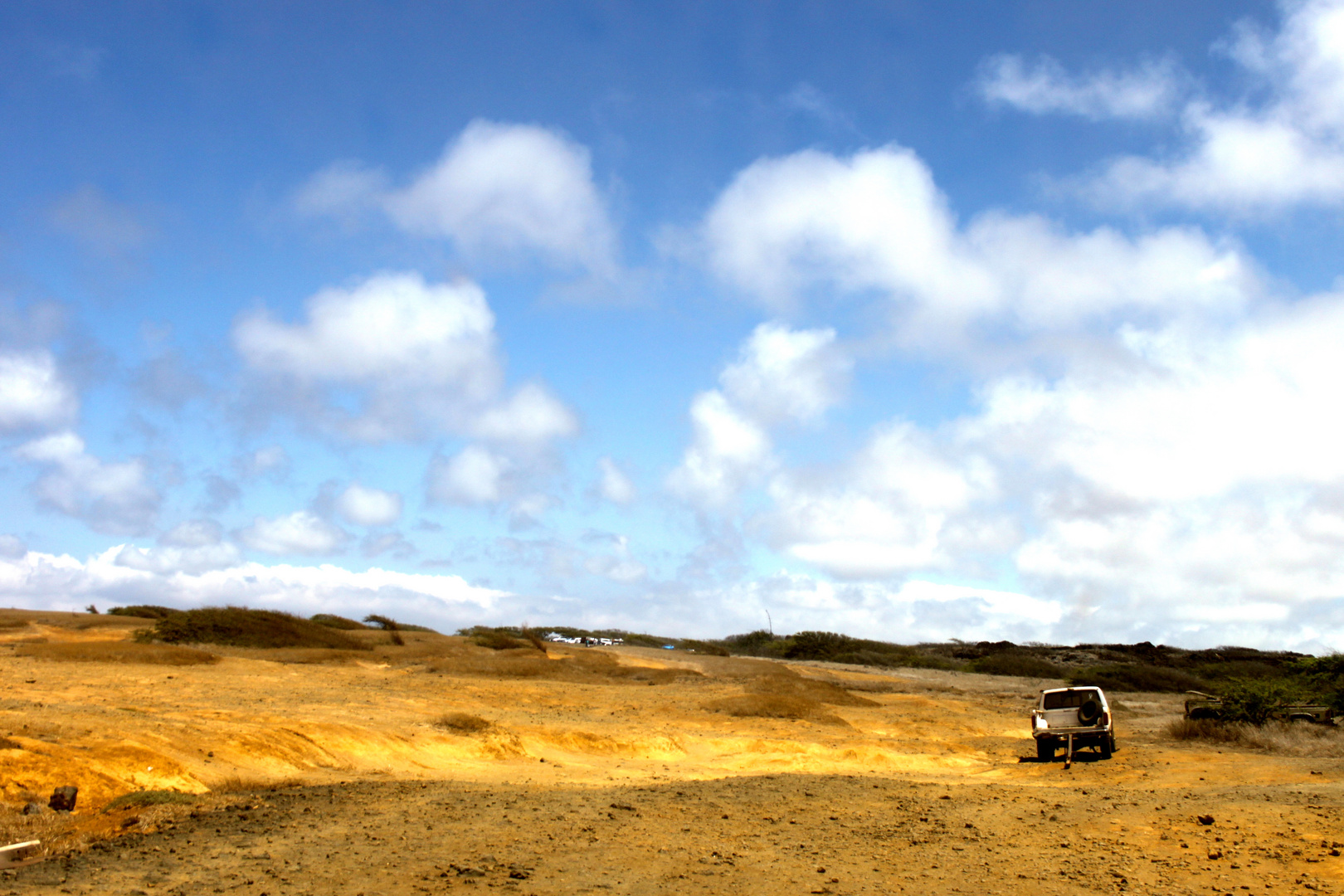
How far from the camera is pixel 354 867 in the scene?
340 inches

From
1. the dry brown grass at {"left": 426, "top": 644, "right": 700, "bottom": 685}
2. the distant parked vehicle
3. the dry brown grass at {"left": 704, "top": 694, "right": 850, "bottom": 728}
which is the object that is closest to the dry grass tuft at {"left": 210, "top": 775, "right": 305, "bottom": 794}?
the dry brown grass at {"left": 704, "top": 694, "right": 850, "bottom": 728}

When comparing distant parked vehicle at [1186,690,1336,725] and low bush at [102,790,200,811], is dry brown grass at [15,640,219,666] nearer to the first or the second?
low bush at [102,790,200,811]

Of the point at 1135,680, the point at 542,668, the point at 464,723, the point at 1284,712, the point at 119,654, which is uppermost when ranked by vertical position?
the point at 1284,712

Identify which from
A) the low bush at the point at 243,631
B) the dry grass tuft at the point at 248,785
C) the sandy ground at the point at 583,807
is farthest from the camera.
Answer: the low bush at the point at 243,631

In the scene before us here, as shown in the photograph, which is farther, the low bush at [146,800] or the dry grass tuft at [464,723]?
the dry grass tuft at [464,723]

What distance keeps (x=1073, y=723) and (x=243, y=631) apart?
30.4 m

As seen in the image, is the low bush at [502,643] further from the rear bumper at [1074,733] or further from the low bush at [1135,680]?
the low bush at [1135,680]

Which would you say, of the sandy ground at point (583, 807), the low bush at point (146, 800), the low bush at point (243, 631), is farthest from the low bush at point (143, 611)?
A: the low bush at point (146, 800)

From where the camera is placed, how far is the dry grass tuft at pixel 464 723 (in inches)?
766

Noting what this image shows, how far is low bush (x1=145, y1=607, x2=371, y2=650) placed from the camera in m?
36.3

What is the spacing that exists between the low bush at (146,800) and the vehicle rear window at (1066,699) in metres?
19.1

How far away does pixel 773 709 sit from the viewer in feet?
92.5

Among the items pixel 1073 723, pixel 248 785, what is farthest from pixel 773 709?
pixel 248 785

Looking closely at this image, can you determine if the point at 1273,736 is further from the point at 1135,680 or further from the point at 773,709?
the point at 1135,680
